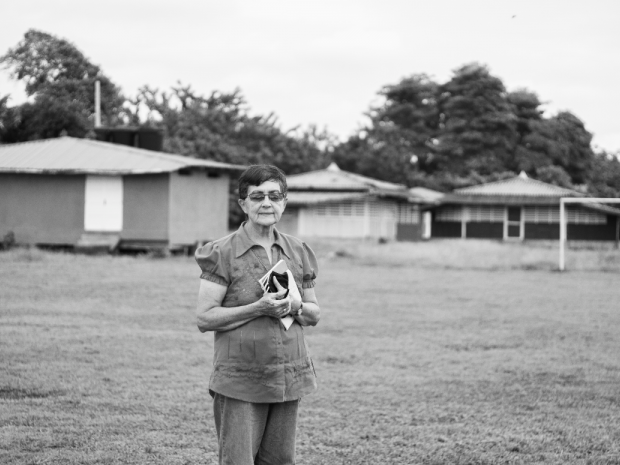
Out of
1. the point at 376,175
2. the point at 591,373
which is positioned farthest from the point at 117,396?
the point at 376,175

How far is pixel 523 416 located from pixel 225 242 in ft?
12.1

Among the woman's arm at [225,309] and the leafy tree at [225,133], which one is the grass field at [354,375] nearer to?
the woman's arm at [225,309]

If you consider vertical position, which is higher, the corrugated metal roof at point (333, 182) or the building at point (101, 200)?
the corrugated metal roof at point (333, 182)

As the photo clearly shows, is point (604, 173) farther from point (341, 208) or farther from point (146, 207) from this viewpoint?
point (146, 207)

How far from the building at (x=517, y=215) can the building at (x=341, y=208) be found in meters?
4.31

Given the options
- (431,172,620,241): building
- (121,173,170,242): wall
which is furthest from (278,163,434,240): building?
(121,173,170,242): wall

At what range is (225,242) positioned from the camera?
3.69 meters

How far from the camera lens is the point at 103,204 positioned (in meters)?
24.3

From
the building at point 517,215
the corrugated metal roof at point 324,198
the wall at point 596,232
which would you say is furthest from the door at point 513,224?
the corrugated metal roof at point 324,198

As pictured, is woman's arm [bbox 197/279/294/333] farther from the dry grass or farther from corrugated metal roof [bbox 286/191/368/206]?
corrugated metal roof [bbox 286/191/368/206]

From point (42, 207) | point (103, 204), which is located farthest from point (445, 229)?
→ point (42, 207)

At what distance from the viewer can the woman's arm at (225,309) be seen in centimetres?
350

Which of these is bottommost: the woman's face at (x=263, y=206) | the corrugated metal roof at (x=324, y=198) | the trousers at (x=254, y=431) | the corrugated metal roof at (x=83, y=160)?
the trousers at (x=254, y=431)

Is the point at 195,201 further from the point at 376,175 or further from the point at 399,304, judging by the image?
the point at 376,175
